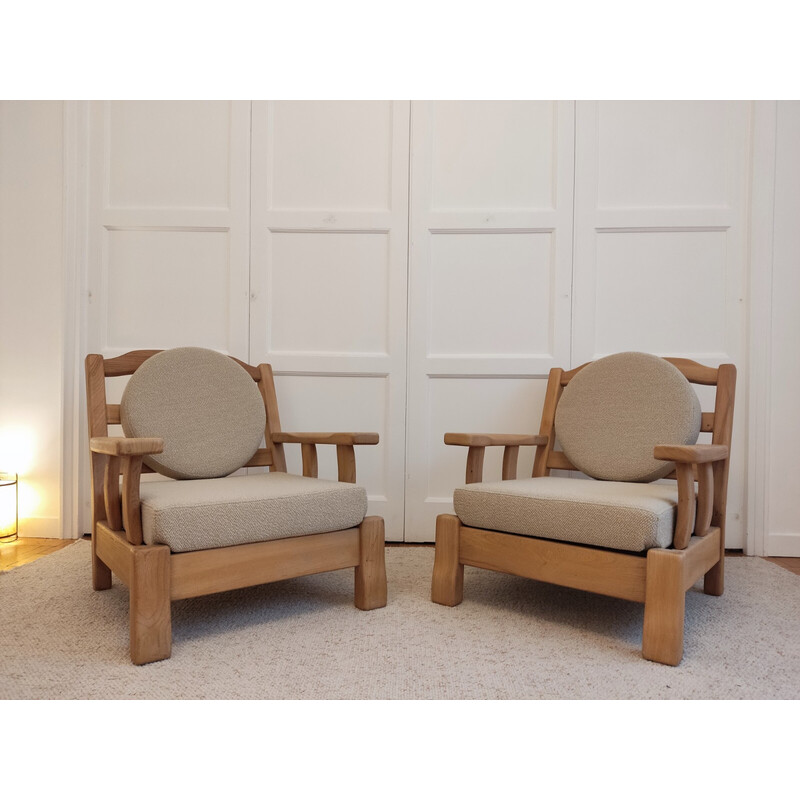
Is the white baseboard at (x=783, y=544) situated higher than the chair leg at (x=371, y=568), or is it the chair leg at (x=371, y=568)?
the chair leg at (x=371, y=568)

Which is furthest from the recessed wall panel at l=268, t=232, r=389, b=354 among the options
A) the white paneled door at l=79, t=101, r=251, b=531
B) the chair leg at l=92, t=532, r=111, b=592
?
the chair leg at l=92, t=532, r=111, b=592

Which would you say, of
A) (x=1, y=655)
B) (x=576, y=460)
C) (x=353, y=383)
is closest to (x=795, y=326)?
(x=576, y=460)

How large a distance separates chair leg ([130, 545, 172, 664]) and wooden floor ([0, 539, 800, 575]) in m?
1.18

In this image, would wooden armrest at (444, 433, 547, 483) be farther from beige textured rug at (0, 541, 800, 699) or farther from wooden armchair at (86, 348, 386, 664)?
beige textured rug at (0, 541, 800, 699)

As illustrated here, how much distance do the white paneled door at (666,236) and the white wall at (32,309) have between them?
2.40 meters

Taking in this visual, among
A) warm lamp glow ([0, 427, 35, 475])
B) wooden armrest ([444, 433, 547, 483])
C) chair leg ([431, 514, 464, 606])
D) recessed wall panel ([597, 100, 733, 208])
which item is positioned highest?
recessed wall panel ([597, 100, 733, 208])

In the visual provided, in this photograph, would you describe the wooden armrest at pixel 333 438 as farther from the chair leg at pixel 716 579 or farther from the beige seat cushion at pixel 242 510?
the chair leg at pixel 716 579

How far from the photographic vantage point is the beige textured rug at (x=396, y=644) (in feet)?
4.94

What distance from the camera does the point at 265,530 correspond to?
184cm

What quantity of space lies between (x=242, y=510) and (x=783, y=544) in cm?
241

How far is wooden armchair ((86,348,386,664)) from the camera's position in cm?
168

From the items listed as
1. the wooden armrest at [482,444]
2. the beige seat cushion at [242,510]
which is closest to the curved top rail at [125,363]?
the beige seat cushion at [242,510]

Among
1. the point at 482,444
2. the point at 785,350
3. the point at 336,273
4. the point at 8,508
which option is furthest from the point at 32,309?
the point at 785,350
